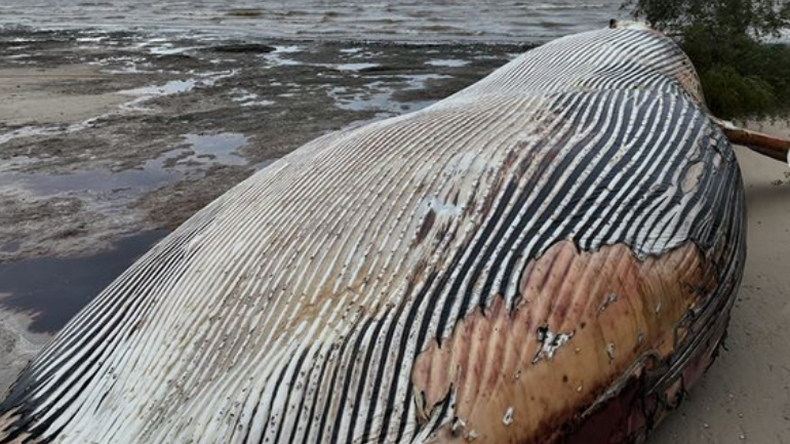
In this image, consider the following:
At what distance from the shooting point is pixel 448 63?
14.2 metres

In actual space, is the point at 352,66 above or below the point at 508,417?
below

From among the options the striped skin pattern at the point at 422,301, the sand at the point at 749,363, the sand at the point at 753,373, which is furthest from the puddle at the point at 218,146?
the sand at the point at 753,373

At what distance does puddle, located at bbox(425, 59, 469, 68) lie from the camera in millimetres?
13953

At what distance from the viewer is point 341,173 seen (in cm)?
272

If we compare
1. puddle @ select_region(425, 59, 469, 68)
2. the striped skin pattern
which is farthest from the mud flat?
the striped skin pattern

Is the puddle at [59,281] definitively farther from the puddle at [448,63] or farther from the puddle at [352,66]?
the puddle at [448,63]

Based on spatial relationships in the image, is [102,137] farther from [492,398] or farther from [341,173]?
[492,398]

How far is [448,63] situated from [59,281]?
10.5 metres

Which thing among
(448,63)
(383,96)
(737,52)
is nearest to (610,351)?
(383,96)

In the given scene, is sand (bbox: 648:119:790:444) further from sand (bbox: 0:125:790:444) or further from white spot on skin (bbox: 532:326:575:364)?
white spot on skin (bbox: 532:326:575:364)

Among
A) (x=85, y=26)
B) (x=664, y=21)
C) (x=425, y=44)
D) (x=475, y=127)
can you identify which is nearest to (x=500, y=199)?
(x=475, y=127)

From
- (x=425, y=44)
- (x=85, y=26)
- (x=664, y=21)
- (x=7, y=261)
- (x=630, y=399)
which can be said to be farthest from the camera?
(x=85, y=26)

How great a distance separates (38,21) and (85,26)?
387 cm

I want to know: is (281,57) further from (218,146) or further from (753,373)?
(753,373)
